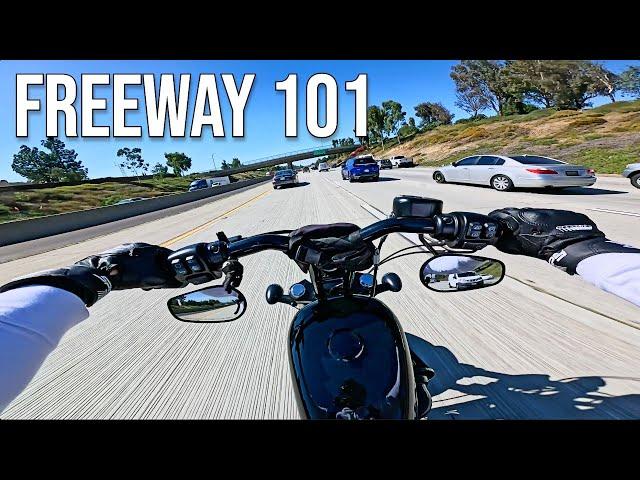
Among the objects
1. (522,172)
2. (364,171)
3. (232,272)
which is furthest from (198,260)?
(364,171)

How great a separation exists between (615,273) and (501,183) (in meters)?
13.7

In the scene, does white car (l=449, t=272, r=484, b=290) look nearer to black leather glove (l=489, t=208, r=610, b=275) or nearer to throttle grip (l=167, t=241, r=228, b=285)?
black leather glove (l=489, t=208, r=610, b=275)

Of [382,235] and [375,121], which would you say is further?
[375,121]

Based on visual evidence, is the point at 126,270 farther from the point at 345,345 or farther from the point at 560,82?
the point at 560,82

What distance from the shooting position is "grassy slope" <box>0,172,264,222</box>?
72.9 feet

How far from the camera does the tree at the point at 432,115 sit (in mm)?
76938

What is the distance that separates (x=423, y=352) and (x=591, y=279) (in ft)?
5.17

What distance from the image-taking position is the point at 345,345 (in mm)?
1092

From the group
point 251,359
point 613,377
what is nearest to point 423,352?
point 613,377

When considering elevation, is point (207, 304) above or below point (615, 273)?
below

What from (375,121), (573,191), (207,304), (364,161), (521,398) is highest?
(375,121)

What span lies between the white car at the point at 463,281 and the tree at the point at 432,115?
270 ft

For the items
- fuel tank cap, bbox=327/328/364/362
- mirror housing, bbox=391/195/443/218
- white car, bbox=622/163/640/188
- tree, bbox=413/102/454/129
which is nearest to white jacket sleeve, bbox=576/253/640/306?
mirror housing, bbox=391/195/443/218

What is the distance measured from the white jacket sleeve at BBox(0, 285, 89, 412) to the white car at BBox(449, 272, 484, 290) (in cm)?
133
